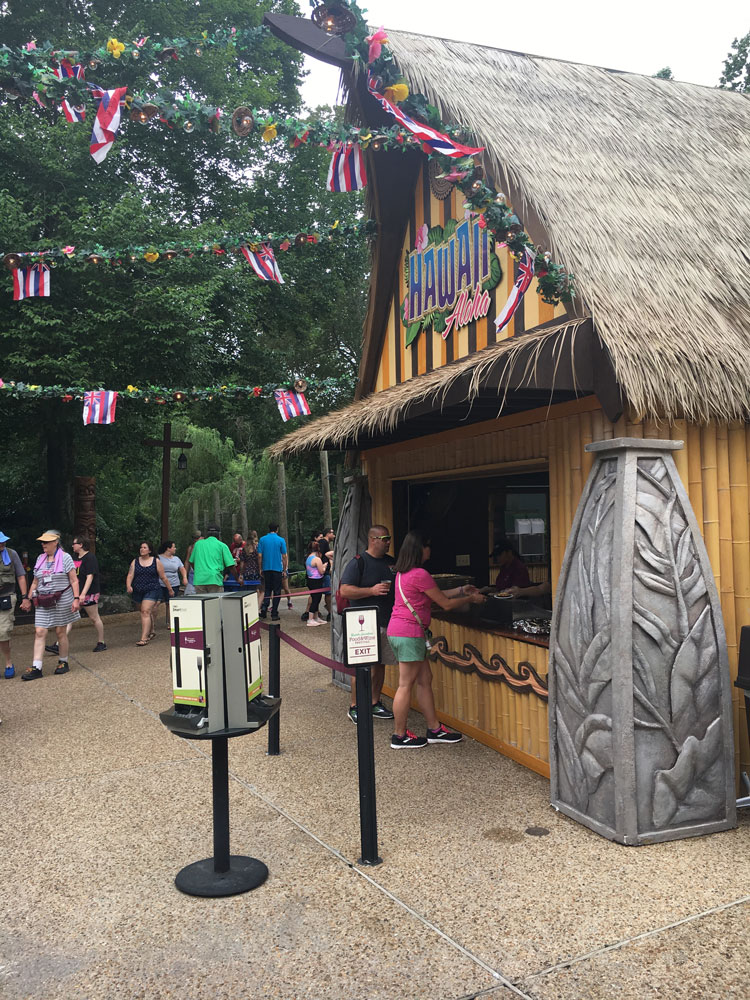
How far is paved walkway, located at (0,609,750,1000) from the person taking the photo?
3.35 metres

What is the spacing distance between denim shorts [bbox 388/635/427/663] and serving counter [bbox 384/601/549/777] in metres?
0.61

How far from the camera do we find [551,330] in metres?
5.14

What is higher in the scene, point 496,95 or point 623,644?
point 496,95

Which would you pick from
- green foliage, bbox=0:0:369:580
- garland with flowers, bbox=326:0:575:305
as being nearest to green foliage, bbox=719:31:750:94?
green foliage, bbox=0:0:369:580

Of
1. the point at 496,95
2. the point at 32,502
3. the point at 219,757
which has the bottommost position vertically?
the point at 219,757

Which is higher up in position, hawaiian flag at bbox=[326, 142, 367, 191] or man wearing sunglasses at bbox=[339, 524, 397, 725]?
hawaiian flag at bbox=[326, 142, 367, 191]

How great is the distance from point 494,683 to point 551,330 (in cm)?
289

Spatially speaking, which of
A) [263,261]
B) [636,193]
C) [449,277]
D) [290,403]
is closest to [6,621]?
[263,261]

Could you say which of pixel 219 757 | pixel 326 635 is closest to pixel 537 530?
pixel 326 635

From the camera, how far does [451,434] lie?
7.30 m

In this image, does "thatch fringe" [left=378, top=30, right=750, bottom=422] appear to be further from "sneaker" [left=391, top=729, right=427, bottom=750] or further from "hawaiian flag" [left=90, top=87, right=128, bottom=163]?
"sneaker" [left=391, top=729, right=427, bottom=750]

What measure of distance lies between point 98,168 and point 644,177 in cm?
1365

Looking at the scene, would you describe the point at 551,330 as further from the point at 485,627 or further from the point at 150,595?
the point at 150,595

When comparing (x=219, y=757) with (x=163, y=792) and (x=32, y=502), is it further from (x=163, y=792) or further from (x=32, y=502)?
(x=32, y=502)
